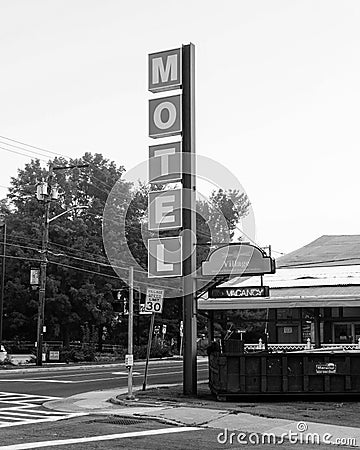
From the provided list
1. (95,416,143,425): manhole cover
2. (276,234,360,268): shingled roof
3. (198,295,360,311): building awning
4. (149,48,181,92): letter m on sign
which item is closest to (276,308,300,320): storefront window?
(198,295,360,311): building awning

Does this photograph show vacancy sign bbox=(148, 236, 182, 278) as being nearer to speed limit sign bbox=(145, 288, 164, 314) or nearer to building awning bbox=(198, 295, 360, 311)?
speed limit sign bbox=(145, 288, 164, 314)

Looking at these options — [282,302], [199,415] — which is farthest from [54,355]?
[199,415]

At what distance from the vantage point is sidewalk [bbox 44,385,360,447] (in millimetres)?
14375

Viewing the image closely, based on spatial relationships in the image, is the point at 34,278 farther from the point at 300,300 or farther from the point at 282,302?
the point at 300,300

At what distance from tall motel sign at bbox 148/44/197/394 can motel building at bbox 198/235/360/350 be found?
151cm

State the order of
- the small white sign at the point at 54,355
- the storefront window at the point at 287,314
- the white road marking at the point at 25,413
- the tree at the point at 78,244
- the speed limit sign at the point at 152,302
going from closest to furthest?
the white road marking at the point at 25,413, the speed limit sign at the point at 152,302, the storefront window at the point at 287,314, the small white sign at the point at 54,355, the tree at the point at 78,244

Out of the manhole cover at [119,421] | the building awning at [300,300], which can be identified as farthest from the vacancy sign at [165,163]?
the manhole cover at [119,421]

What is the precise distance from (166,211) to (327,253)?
1695 cm

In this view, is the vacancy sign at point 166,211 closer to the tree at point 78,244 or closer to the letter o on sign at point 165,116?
the letter o on sign at point 165,116

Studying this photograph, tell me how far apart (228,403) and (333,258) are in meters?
17.6

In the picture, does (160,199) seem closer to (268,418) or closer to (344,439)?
(268,418)

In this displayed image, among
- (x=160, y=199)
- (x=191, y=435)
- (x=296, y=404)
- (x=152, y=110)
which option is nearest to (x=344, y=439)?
(x=191, y=435)

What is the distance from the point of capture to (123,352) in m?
59.8

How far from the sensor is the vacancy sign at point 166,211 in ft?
74.9
